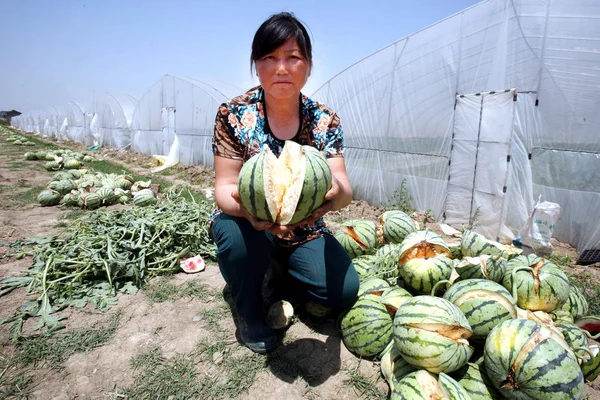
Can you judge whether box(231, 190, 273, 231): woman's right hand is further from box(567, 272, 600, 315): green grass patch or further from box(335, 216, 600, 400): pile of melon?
box(567, 272, 600, 315): green grass patch

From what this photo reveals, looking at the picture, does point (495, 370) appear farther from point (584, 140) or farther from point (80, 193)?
point (80, 193)

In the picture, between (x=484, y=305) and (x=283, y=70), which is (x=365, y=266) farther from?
(x=283, y=70)

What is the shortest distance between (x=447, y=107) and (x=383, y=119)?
1.64m

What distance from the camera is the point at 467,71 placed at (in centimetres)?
600

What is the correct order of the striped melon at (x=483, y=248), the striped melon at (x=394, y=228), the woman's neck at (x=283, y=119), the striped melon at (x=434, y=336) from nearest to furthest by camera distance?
the striped melon at (x=434, y=336) → the woman's neck at (x=283, y=119) → the striped melon at (x=483, y=248) → the striped melon at (x=394, y=228)

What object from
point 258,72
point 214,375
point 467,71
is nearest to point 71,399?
point 214,375

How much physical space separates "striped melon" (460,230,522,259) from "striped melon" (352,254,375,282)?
82cm

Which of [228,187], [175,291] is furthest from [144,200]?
[228,187]

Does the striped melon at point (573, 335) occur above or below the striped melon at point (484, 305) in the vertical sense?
below

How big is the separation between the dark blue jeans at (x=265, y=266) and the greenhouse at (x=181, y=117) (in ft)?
34.2

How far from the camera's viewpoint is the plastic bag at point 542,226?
500cm

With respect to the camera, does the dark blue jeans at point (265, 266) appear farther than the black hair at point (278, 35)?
Yes

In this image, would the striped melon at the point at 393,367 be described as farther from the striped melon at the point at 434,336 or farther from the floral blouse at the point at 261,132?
the floral blouse at the point at 261,132

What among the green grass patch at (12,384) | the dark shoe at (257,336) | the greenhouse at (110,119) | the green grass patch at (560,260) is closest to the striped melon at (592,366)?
the dark shoe at (257,336)
